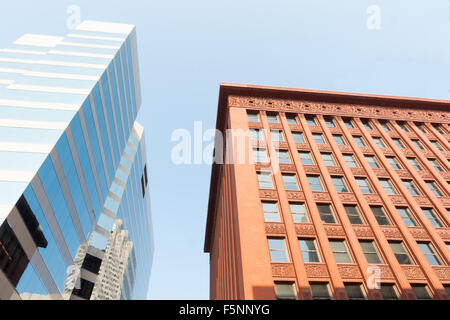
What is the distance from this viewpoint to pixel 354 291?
51.4 ft

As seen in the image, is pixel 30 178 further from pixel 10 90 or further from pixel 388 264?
pixel 388 264

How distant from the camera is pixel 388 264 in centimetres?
1719

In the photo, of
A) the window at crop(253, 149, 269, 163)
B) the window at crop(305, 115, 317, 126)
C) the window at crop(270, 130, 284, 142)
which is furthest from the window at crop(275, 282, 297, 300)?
the window at crop(305, 115, 317, 126)

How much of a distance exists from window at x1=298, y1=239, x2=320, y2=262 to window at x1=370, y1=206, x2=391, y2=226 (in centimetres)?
610

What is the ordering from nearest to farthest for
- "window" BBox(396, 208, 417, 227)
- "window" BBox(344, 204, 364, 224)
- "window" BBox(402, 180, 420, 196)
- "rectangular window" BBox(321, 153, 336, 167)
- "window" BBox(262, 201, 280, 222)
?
"window" BBox(262, 201, 280, 222)
"window" BBox(344, 204, 364, 224)
"window" BBox(396, 208, 417, 227)
"window" BBox(402, 180, 420, 196)
"rectangular window" BBox(321, 153, 336, 167)

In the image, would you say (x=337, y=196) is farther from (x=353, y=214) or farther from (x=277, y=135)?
(x=277, y=135)

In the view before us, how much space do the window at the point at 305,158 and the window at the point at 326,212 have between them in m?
4.84

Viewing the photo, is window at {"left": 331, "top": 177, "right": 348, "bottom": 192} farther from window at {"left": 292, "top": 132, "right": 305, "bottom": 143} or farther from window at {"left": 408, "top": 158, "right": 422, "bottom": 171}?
window at {"left": 408, "top": 158, "right": 422, "bottom": 171}

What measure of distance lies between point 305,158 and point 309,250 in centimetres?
969

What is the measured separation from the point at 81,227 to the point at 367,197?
36549mm

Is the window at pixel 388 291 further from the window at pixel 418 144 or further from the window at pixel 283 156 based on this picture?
the window at pixel 418 144

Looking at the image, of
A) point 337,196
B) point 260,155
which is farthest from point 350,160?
point 260,155

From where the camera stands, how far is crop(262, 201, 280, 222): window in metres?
19.2
